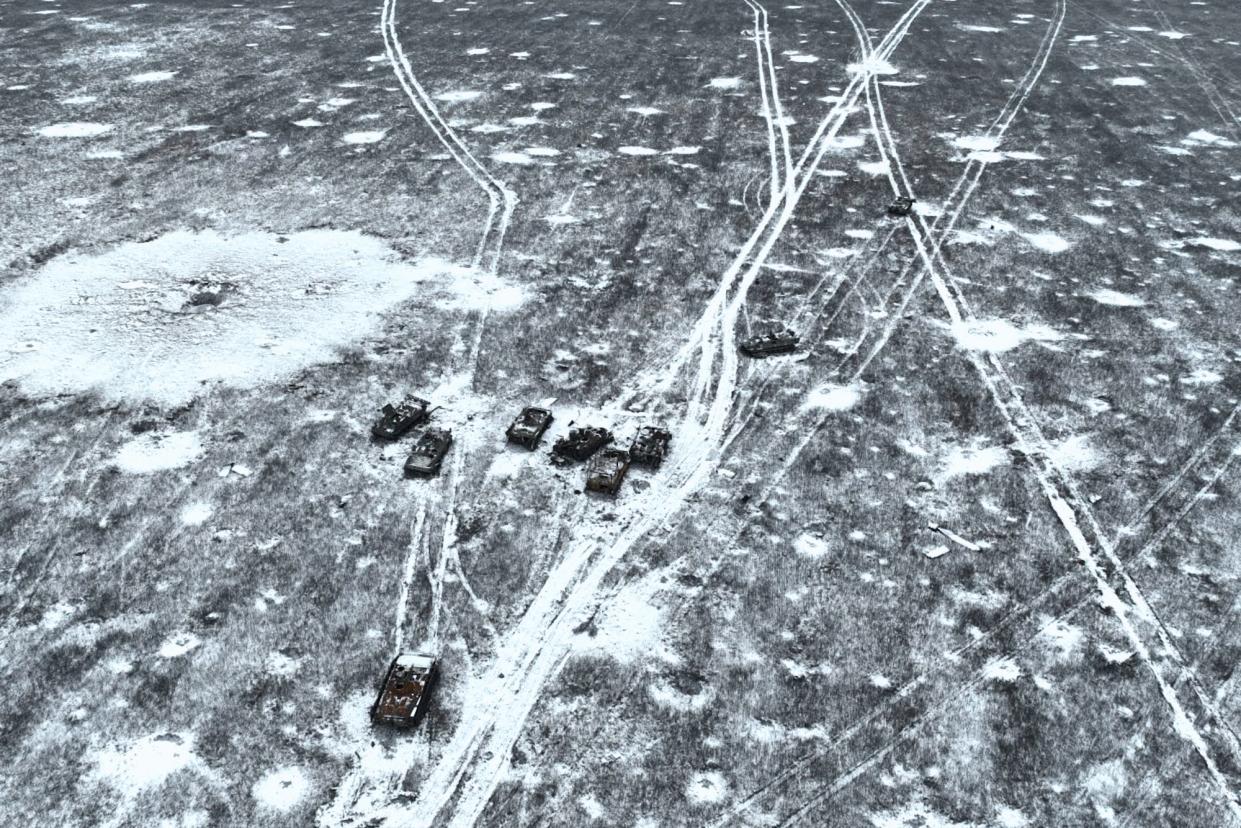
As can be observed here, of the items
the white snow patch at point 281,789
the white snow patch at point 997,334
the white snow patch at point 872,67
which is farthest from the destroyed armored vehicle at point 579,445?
the white snow patch at point 872,67

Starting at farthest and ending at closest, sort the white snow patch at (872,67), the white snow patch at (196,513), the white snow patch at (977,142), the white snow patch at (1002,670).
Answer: the white snow patch at (872,67) < the white snow patch at (977,142) < the white snow patch at (196,513) < the white snow patch at (1002,670)

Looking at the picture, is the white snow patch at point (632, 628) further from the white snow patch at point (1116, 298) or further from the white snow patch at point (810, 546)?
the white snow patch at point (1116, 298)

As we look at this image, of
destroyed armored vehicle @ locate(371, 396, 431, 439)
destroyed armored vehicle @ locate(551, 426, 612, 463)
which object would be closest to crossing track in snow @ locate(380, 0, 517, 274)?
destroyed armored vehicle @ locate(371, 396, 431, 439)

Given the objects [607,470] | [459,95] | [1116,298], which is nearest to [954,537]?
[607,470]

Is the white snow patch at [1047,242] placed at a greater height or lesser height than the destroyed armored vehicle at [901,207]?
lesser

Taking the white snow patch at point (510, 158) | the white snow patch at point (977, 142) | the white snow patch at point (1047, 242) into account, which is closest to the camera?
the white snow patch at point (1047, 242)

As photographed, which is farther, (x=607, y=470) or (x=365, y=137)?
(x=365, y=137)

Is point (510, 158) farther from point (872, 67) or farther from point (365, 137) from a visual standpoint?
point (872, 67)

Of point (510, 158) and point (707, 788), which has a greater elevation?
point (510, 158)
